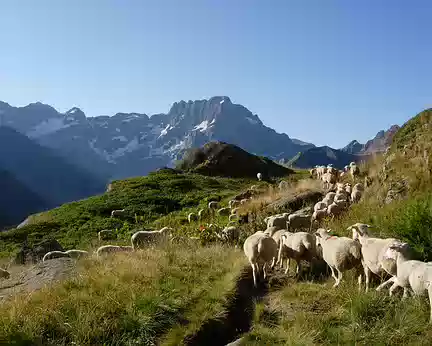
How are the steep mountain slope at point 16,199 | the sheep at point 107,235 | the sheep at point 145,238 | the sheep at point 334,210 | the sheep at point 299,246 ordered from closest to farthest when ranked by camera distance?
the sheep at point 299,246 → the sheep at point 334,210 → the sheep at point 145,238 → the sheep at point 107,235 → the steep mountain slope at point 16,199

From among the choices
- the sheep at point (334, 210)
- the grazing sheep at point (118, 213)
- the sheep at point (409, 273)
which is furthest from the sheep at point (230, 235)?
the grazing sheep at point (118, 213)

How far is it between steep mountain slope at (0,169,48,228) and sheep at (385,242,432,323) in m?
140

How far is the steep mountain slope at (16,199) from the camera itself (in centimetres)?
14175

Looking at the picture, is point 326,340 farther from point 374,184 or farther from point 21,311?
point 374,184

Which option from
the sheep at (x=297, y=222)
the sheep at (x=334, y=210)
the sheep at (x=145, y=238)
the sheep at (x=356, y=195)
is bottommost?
the sheep at (x=145, y=238)

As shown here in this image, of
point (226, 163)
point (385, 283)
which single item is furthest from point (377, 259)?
point (226, 163)

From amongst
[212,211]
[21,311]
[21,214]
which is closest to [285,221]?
[21,311]

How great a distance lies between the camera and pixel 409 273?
6.25m

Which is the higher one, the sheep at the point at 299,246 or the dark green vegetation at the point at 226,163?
the dark green vegetation at the point at 226,163

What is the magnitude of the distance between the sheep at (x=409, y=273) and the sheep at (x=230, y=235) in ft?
23.1

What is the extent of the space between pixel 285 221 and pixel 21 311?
7.56m

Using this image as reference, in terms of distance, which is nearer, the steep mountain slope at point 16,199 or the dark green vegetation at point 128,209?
the dark green vegetation at point 128,209

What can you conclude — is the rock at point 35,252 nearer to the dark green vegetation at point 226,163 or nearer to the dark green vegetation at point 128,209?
the dark green vegetation at point 128,209

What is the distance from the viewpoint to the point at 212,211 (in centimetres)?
2159
